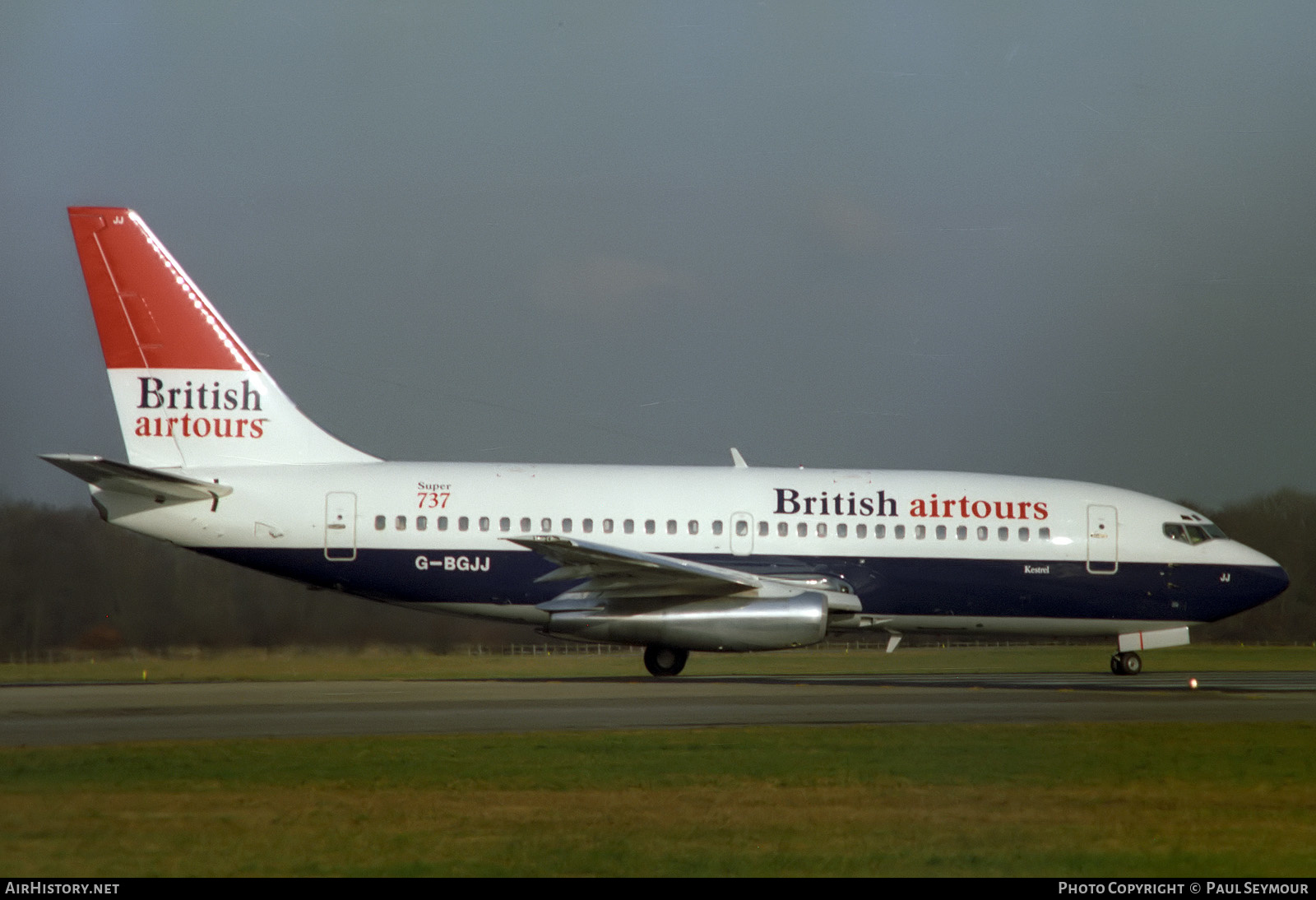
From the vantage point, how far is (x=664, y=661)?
23891mm

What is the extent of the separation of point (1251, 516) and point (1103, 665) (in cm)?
1505

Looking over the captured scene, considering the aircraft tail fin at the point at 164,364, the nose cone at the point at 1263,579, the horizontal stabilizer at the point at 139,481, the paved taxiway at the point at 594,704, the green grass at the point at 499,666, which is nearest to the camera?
the paved taxiway at the point at 594,704

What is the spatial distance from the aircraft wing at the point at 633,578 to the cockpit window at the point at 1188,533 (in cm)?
579

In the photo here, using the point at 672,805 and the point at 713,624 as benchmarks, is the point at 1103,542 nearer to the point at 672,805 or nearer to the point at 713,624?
the point at 713,624

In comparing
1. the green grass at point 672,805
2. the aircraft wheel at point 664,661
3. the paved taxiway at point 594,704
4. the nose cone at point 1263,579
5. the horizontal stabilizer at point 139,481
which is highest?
the horizontal stabilizer at point 139,481

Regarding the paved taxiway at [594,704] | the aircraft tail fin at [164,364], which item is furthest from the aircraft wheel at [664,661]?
the aircraft tail fin at [164,364]

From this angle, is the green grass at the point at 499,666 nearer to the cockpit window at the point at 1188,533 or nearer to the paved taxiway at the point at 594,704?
the paved taxiway at the point at 594,704

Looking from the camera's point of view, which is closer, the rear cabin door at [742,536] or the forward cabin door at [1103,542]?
the rear cabin door at [742,536]

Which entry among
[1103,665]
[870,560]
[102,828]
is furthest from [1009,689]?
[102,828]

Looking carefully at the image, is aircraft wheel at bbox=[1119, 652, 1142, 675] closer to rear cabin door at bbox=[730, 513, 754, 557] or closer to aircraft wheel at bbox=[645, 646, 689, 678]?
rear cabin door at bbox=[730, 513, 754, 557]

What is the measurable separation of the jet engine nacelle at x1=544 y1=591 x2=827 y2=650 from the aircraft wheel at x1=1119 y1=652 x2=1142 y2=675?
6168mm

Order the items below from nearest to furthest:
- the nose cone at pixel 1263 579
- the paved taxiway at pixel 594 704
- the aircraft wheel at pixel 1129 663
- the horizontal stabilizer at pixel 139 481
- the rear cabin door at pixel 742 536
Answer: the paved taxiway at pixel 594 704, the horizontal stabilizer at pixel 139 481, the rear cabin door at pixel 742 536, the nose cone at pixel 1263 579, the aircraft wheel at pixel 1129 663

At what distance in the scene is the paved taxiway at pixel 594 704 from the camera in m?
15.1

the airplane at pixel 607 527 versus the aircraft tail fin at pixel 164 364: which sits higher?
the aircraft tail fin at pixel 164 364
